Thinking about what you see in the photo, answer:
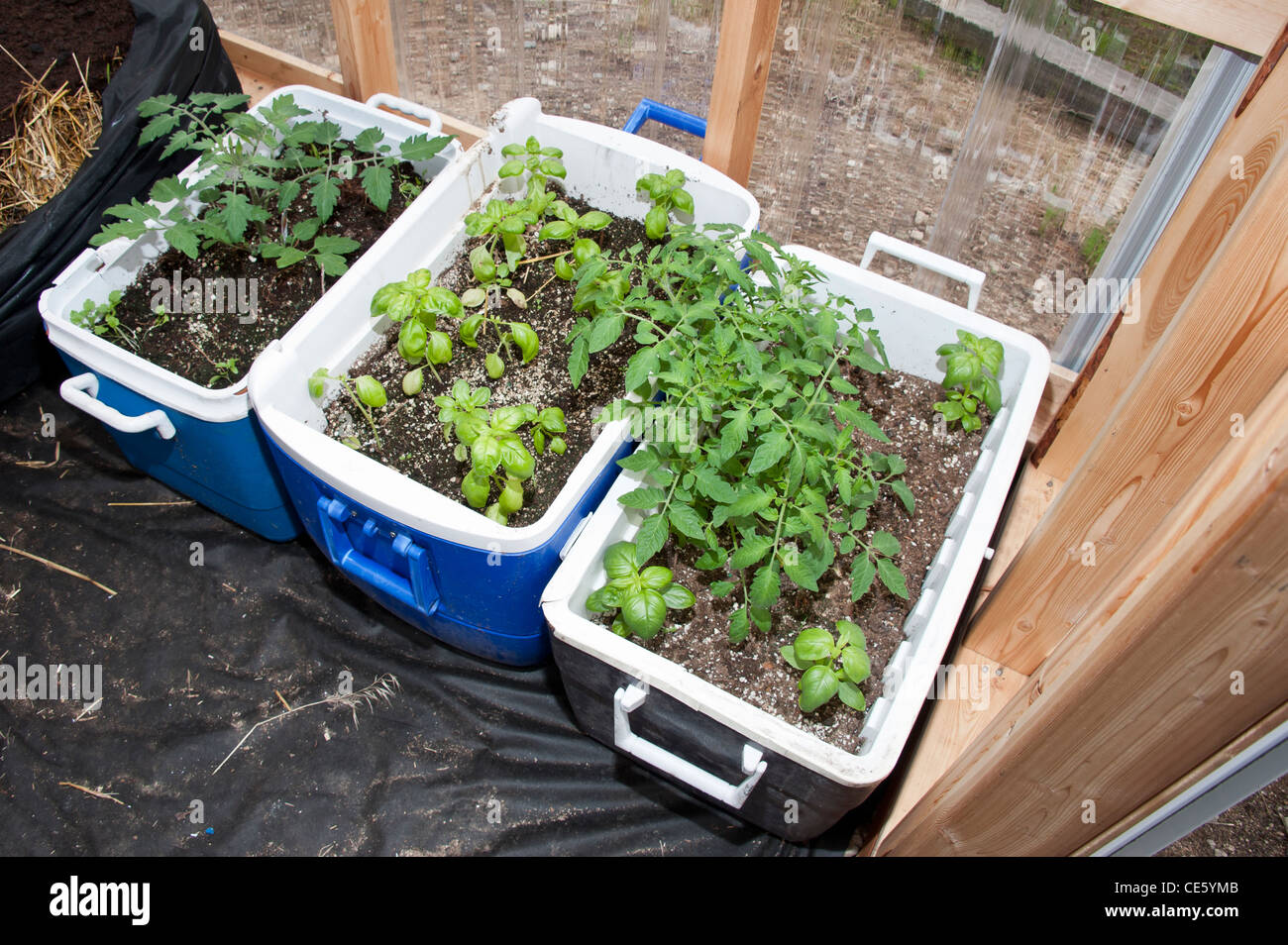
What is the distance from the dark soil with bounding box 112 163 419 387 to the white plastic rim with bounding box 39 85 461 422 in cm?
5

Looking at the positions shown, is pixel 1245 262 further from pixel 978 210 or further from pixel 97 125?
pixel 97 125

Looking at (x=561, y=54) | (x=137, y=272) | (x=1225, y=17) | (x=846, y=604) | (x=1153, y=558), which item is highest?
(x=1225, y=17)

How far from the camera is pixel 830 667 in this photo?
129 cm

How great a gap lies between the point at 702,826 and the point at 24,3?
8.15 feet

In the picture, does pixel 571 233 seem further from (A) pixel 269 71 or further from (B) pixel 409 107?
(A) pixel 269 71

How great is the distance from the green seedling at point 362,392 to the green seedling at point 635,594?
1.63 feet

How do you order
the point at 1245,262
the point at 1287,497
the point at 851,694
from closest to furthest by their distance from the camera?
the point at 1287,497
the point at 1245,262
the point at 851,694

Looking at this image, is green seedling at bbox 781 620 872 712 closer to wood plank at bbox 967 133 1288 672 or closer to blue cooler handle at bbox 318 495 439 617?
wood plank at bbox 967 133 1288 672

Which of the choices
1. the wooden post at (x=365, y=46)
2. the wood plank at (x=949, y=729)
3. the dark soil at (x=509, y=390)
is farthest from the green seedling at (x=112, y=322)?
the wood plank at (x=949, y=729)

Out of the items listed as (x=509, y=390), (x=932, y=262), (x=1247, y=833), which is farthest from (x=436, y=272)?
(x=1247, y=833)

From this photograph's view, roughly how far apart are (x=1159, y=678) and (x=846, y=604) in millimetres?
602

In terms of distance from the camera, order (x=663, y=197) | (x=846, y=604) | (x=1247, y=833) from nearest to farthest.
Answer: (x=846, y=604) < (x=1247, y=833) < (x=663, y=197)
